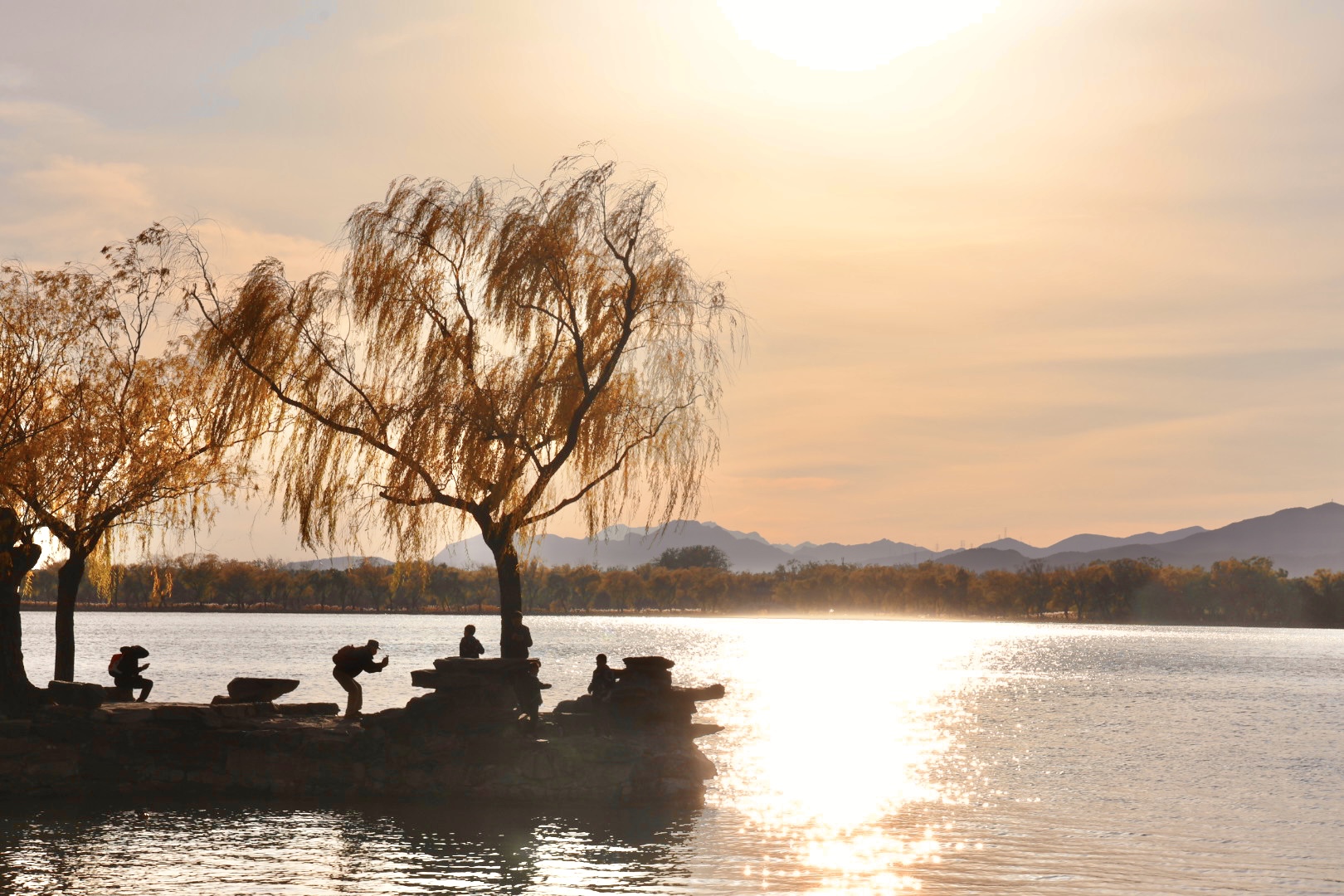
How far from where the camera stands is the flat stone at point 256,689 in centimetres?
2972

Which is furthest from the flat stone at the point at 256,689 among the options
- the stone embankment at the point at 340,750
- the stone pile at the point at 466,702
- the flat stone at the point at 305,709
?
the stone pile at the point at 466,702

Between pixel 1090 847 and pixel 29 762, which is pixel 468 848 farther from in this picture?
pixel 1090 847

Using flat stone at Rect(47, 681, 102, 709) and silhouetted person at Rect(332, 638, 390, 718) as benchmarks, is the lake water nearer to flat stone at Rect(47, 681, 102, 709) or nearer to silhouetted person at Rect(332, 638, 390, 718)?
silhouetted person at Rect(332, 638, 390, 718)

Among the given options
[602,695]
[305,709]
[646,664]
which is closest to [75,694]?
[305,709]

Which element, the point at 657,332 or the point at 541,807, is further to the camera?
the point at 657,332

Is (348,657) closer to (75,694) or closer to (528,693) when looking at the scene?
(528,693)

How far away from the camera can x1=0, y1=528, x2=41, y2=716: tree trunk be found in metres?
27.9

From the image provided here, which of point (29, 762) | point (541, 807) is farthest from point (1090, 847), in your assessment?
point (29, 762)

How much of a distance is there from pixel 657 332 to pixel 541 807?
39.0 feet

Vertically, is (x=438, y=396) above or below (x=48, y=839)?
above

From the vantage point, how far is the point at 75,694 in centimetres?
2806

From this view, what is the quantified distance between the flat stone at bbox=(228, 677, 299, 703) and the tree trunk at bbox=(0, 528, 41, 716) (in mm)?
4559

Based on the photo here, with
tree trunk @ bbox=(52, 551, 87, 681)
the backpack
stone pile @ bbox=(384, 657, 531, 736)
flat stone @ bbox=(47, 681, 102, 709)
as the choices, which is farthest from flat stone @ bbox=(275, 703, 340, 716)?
tree trunk @ bbox=(52, 551, 87, 681)

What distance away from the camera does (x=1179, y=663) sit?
117062mm
